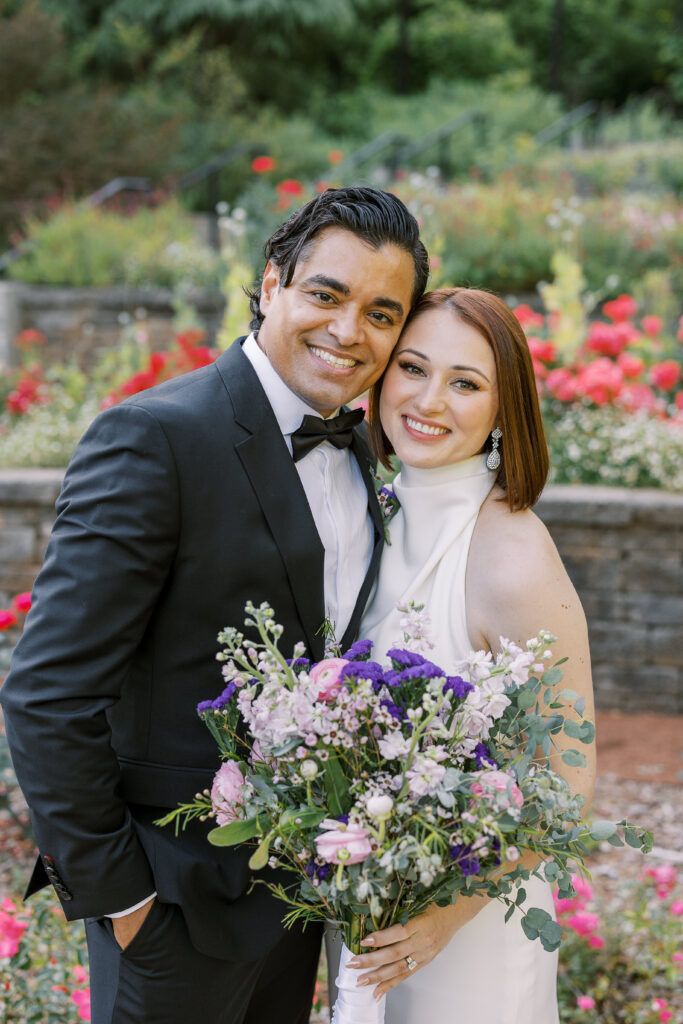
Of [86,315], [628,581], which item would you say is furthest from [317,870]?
[86,315]

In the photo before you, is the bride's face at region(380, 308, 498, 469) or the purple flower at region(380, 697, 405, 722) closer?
the purple flower at region(380, 697, 405, 722)

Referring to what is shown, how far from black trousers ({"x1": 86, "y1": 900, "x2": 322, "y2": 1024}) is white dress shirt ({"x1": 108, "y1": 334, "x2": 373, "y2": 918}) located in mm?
700

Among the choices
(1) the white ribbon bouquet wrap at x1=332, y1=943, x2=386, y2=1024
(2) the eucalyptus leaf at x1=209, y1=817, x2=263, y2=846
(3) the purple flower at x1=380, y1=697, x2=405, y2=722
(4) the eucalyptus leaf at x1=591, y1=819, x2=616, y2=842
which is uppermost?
(3) the purple flower at x1=380, y1=697, x2=405, y2=722

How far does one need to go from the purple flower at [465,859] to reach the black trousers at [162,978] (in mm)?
708

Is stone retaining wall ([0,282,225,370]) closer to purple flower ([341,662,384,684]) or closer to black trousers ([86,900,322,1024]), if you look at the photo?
black trousers ([86,900,322,1024])

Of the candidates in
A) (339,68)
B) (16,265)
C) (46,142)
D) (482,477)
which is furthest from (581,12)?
(482,477)

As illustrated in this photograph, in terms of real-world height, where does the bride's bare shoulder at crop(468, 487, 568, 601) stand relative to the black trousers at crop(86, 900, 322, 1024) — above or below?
above

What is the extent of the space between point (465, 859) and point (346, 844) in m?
0.20

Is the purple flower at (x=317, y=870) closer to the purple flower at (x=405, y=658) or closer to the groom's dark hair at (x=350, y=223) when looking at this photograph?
the purple flower at (x=405, y=658)

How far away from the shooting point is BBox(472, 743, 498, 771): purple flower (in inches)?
64.3

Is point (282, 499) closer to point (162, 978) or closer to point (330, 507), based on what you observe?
point (330, 507)

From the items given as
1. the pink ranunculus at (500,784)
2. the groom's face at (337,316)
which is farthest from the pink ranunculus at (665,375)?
the pink ranunculus at (500,784)

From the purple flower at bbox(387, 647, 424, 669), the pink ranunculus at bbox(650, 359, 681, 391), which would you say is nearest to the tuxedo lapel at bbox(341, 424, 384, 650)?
the purple flower at bbox(387, 647, 424, 669)

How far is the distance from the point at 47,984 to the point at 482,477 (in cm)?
184
